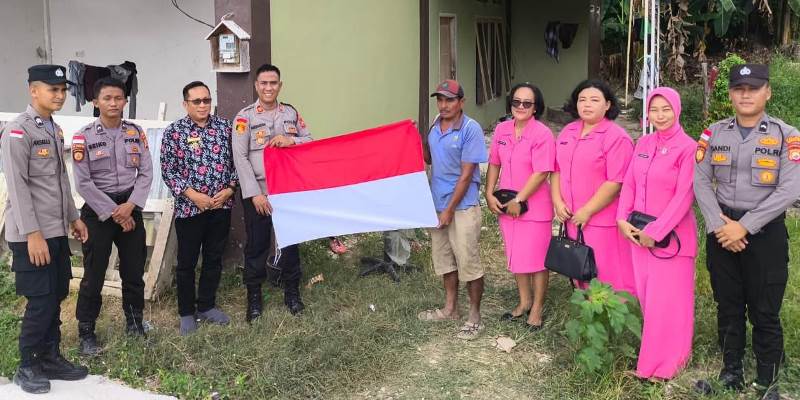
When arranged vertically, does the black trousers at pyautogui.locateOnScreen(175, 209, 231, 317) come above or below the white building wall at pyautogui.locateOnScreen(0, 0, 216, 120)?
below

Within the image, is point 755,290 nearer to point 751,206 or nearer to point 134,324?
point 751,206

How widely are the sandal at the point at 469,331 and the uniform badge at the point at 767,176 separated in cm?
199

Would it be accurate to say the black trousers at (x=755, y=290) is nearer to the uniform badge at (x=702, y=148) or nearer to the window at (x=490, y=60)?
the uniform badge at (x=702, y=148)

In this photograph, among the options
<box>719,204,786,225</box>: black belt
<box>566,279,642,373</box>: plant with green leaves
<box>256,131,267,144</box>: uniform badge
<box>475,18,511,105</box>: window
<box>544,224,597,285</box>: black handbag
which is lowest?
<box>566,279,642,373</box>: plant with green leaves

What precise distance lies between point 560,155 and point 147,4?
545 cm

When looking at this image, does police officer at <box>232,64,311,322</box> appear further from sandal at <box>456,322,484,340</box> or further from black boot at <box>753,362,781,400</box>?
black boot at <box>753,362,781,400</box>

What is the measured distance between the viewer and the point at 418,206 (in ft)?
14.7

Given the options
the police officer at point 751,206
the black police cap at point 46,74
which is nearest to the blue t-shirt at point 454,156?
the police officer at point 751,206

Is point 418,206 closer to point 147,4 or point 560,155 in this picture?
point 560,155

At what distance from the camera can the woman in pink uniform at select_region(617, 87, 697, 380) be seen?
3.50 m

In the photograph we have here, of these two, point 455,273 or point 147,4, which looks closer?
point 455,273

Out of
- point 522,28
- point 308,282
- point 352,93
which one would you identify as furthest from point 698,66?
point 308,282

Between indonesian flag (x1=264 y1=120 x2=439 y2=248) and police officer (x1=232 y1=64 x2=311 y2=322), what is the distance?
0.08m

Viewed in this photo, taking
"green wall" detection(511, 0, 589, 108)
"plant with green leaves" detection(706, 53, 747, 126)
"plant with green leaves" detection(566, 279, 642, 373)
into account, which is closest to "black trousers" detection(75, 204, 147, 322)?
"plant with green leaves" detection(566, 279, 642, 373)
